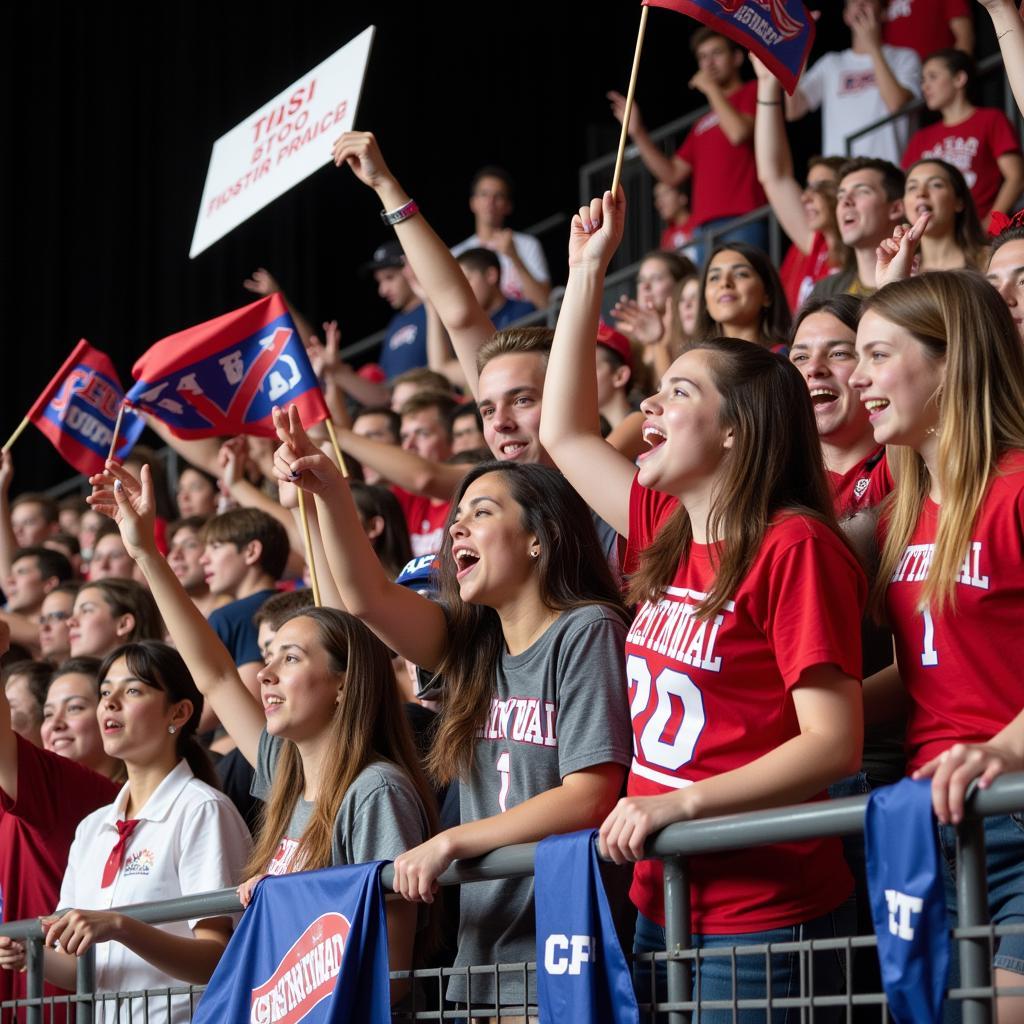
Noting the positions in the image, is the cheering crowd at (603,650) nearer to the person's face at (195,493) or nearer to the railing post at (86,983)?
the railing post at (86,983)

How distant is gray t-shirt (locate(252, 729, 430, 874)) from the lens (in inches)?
117

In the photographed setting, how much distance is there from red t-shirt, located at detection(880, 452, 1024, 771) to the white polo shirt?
1.73 m

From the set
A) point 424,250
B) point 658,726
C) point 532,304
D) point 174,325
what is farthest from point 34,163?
point 658,726

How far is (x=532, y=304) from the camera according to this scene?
873 cm

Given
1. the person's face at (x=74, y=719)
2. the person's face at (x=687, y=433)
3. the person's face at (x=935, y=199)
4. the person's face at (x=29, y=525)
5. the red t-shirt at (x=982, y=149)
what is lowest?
the person's face at (x=74, y=719)

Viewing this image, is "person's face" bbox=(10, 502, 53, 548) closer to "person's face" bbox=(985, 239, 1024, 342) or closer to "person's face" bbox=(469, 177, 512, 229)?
"person's face" bbox=(469, 177, 512, 229)

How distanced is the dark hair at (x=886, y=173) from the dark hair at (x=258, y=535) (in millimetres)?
2226

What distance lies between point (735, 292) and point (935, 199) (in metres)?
0.89

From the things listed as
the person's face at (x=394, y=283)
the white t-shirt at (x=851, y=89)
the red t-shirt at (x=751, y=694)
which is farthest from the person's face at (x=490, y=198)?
the red t-shirt at (x=751, y=694)

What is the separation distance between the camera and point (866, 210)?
5.48 metres

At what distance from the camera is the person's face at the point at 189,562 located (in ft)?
20.7

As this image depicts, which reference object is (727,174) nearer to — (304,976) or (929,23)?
(929,23)

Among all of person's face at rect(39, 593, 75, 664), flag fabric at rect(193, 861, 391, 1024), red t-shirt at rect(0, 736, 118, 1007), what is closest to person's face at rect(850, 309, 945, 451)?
flag fabric at rect(193, 861, 391, 1024)

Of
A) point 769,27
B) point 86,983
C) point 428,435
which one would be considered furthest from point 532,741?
point 428,435
